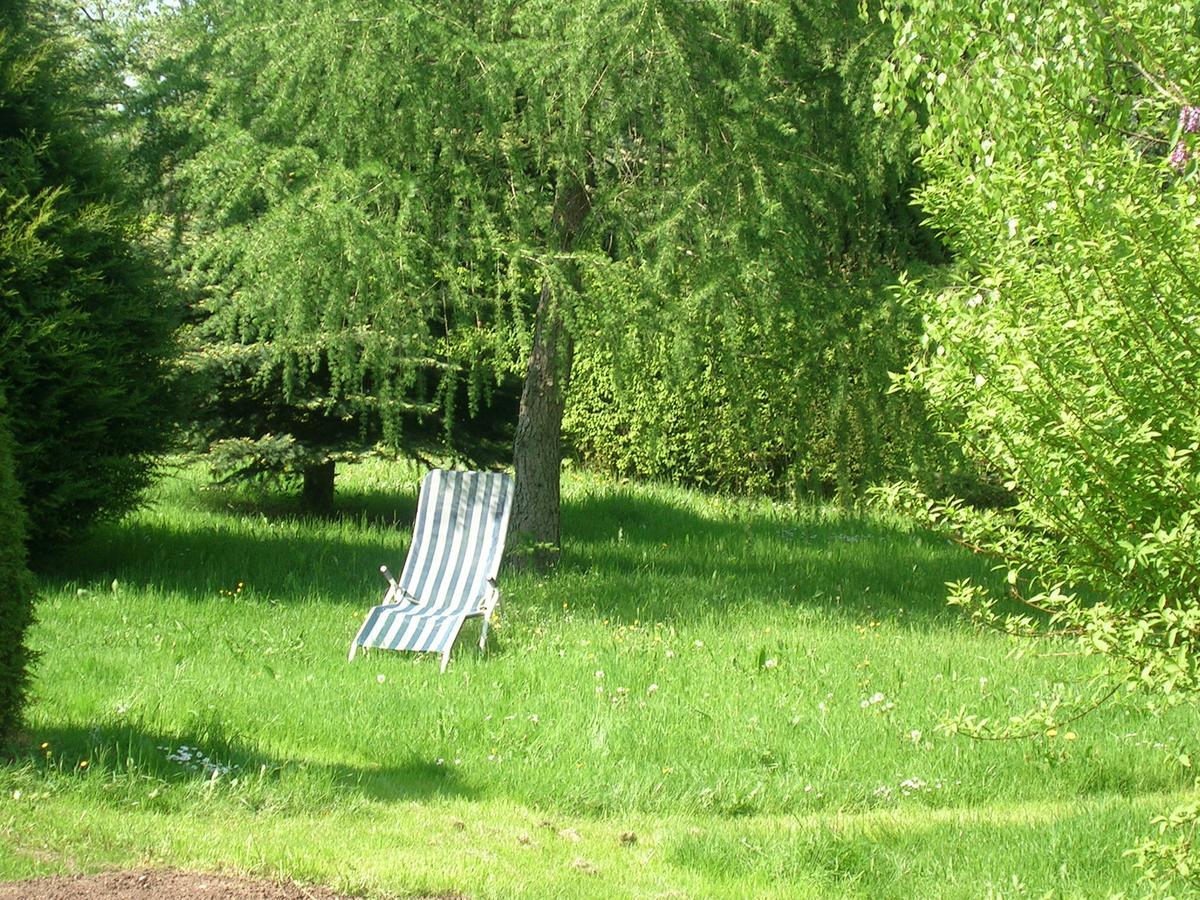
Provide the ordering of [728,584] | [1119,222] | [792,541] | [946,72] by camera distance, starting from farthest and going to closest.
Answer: [792,541] < [728,584] < [946,72] < [1119,222]

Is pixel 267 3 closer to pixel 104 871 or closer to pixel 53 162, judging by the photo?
pixel 53 162

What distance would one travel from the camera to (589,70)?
8625 millimetres

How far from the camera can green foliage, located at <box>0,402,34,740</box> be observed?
4.98 m

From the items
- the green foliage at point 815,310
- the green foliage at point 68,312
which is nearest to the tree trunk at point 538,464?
the green foliage at point 815,310

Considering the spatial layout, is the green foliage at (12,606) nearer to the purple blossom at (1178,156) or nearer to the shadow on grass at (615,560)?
the shadow on grass at (615,560)

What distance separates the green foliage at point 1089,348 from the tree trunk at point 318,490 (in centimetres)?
988

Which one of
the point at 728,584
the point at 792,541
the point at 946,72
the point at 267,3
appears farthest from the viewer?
the point at 792,541

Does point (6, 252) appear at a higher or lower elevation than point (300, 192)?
lower

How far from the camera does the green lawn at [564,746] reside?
4.70m

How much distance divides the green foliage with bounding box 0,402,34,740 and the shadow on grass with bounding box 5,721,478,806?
187mm

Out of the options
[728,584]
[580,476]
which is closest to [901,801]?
[728,584]

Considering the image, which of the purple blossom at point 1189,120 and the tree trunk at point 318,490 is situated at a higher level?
the purple blossom at point 1189,120

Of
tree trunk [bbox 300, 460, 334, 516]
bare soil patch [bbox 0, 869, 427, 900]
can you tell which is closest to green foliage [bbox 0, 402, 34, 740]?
bare soil patch [bbox 0, 869, 427, 900]

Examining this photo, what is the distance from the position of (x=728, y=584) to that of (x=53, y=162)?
19.5 feet
